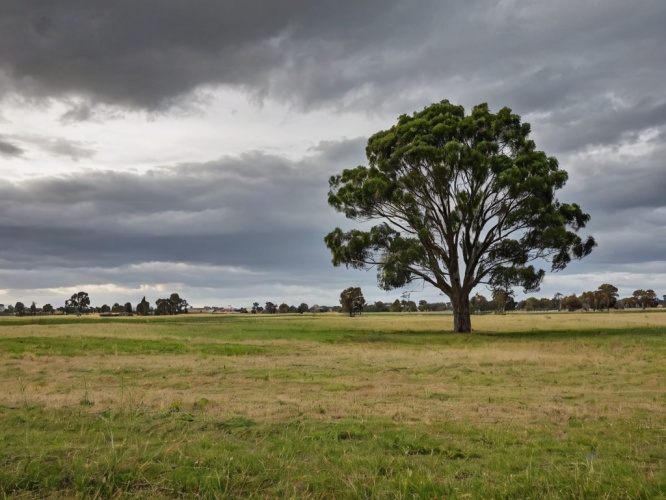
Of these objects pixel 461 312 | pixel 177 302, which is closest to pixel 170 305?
pixel 177 302

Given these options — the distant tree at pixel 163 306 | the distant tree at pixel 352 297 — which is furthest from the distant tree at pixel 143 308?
the distant tree at pixel 352 297

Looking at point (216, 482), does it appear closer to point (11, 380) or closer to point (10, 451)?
point (10, 451)

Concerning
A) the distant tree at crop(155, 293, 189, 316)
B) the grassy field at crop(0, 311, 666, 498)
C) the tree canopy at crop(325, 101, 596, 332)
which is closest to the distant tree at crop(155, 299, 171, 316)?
the distant tree at crop(155, 293, 189, 316)

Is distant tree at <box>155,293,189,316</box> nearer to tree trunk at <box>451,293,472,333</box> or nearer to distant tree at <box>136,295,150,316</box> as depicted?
distant tree at <box>136,295,150,316</box>

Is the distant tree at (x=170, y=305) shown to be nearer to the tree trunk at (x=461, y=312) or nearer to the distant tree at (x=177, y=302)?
the distant tree at (x=177, y=302)

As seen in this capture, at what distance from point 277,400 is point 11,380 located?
32.9 ft

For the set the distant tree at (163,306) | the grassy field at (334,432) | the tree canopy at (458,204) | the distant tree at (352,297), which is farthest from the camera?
the distant tree at (163,306)

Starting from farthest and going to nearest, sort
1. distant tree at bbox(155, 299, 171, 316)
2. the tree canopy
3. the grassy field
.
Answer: distant tree at bbox(155, 299, 171, 316)
the tree canopy
the grassy field

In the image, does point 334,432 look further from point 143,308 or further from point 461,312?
point 143,308

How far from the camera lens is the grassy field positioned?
6172mm

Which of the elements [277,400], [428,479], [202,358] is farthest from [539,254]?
[428,479]

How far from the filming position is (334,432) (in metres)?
8.91

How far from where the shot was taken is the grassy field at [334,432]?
6172 millimetres

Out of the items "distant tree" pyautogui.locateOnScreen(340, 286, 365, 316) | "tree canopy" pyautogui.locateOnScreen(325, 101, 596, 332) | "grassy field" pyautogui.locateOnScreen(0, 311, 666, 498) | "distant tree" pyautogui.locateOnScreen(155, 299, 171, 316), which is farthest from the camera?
"distant tree" pyautogui.locateOnScreen(155, 299, 171, 316)
